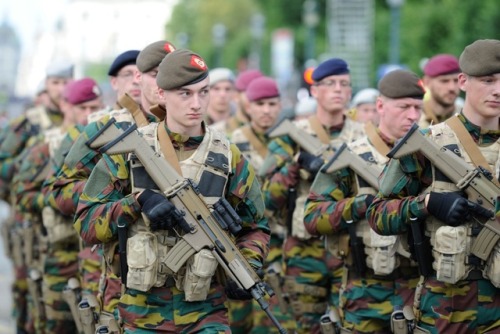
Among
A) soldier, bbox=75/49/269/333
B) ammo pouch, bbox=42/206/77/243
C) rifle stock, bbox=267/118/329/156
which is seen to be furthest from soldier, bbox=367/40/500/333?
ammo pouch, bbox=42/206/77/243

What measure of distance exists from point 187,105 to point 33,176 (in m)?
4.62

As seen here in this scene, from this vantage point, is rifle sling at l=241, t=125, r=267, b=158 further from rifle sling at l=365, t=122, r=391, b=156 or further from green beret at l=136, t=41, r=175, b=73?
green beret at l=136, t=41, r=175, b=73

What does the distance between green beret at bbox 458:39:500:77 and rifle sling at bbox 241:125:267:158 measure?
4945mm

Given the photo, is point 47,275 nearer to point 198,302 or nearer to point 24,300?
point 24,300

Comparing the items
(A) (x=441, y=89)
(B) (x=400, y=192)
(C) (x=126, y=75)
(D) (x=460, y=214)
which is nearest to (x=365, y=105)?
(A) (x=441, y=89)

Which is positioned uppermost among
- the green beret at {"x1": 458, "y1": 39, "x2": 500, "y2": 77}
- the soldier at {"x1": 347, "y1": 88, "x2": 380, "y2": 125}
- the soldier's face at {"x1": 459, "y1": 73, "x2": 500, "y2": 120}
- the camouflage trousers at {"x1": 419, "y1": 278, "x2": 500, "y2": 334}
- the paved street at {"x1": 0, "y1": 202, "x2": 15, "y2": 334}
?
the green beret at {"x1": 458, "y1": 39, "x2": 500, "y2": 77}

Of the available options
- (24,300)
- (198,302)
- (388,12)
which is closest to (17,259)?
(24,300)

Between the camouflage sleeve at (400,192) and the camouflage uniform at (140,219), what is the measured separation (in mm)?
647

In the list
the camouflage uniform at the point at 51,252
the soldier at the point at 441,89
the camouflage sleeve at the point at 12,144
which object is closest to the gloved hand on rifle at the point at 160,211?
the camouflage uniform at the point at 51,252

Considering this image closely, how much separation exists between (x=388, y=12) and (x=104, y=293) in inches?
1696

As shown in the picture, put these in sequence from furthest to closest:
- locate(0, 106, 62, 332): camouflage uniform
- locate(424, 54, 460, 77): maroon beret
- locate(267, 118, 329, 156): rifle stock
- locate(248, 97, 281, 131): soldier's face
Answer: locate(0, 106, 62, 332): camouflage uniform
locate(248, 97, 281, 131): soldier's face
locate(424, 54, 460, 77): maroon beret
locate(267, 118, 329, 156): rifle stock

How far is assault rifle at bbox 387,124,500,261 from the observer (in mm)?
6711

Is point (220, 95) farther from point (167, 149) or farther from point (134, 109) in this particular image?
point (167, 149)

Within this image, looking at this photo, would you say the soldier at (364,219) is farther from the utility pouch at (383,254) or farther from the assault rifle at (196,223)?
the assault rifle at (196,223)
